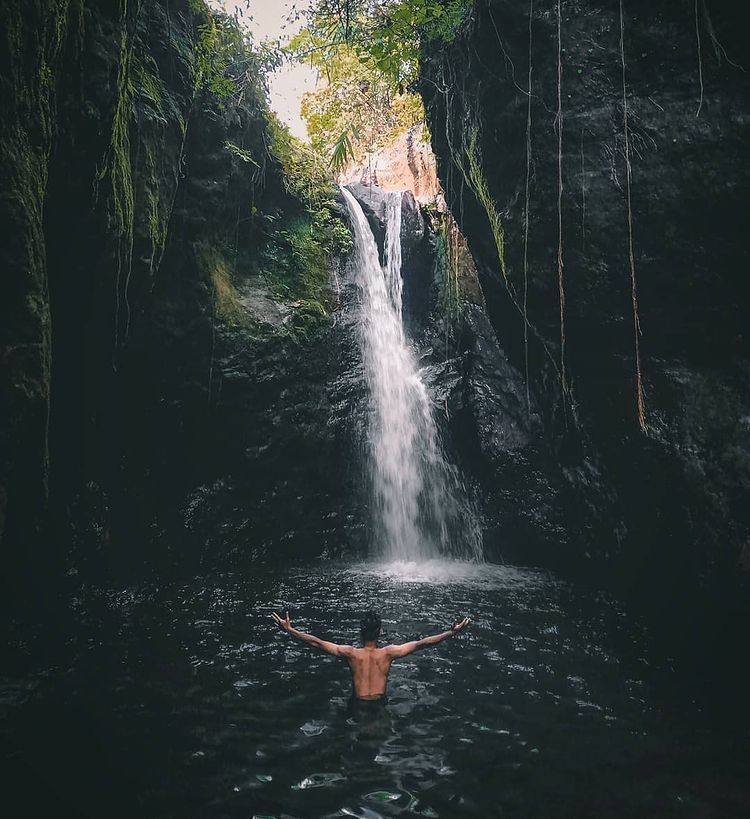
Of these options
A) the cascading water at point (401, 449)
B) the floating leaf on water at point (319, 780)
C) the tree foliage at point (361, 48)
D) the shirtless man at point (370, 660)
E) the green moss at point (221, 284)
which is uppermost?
the tree foliage at point (361, 48)

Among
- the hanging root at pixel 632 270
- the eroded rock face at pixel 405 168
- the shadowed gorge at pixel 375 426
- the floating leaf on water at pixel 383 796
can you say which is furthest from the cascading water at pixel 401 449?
the floating leaf on water at pixel 383 796

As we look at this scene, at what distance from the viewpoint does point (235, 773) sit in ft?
11.4

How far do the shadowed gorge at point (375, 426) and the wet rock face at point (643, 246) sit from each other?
0.04m

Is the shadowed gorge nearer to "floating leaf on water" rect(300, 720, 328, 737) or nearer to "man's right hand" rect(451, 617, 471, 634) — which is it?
"floating leaf on water" rect(300, 720, 328, 737)

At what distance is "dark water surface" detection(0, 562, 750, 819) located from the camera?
324 centimetres

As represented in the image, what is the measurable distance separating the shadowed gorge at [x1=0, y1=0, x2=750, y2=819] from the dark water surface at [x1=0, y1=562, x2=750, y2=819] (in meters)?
0.03

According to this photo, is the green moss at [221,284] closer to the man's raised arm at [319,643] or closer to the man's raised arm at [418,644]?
the man's raised arm at [319,643]

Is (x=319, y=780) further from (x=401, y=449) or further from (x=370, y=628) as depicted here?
(x=401, y=449)

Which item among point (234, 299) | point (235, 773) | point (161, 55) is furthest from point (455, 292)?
point (235, 773)

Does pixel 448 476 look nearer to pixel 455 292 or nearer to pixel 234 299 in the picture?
pixel 455 292

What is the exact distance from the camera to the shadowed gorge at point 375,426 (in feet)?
12.8

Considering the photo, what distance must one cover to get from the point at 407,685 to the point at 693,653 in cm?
329

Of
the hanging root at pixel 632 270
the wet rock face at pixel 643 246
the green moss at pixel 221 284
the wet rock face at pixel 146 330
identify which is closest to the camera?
the wet rock face at pixel 146 330

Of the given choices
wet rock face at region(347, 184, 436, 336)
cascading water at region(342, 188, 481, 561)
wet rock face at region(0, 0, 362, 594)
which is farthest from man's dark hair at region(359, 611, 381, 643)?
wet rock face at region(347, 184, 436, 336)
